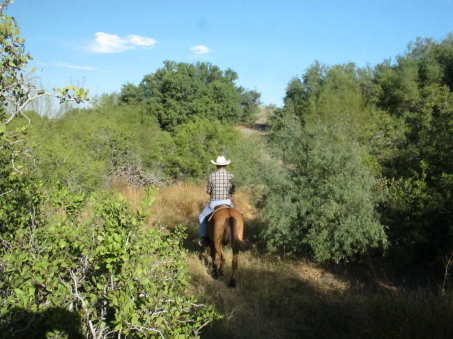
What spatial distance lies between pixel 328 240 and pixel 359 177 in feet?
4.51

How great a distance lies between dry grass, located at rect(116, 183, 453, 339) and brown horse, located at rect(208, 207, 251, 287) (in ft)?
1.55

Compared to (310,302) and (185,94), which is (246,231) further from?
(185,94)

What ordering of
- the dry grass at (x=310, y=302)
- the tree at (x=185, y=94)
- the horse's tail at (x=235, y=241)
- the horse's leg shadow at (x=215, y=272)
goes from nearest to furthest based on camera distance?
the dry grass at (x=310, y=302) → the horse's tail at (x=235, y=241) → the horse's leg shadow at (x=215, y=272) → the tree at (x=185, y=94)

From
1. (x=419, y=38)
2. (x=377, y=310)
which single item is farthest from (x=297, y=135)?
(x=419, y=38)

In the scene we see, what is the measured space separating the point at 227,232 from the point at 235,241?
0.22m

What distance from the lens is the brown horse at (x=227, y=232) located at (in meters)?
7.32

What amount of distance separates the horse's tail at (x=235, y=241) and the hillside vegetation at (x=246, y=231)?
65 cm

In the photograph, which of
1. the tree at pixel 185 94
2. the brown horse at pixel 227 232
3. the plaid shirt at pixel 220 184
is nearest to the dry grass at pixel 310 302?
the brown horse at pixel 227 232

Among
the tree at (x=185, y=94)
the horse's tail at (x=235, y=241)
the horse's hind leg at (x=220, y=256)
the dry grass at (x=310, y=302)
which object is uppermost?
the tree at (x=185, y=94)

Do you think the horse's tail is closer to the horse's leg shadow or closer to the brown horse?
the brown horse

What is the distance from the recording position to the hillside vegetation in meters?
2.97

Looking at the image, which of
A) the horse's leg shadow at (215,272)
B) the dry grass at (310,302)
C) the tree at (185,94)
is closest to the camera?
the dry grass at (310,302)

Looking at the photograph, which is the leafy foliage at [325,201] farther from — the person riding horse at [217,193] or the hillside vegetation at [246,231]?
the person riding horse at [217,193]

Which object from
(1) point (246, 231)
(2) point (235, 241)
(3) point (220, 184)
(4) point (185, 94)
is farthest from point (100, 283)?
(4) point (185, 94)
